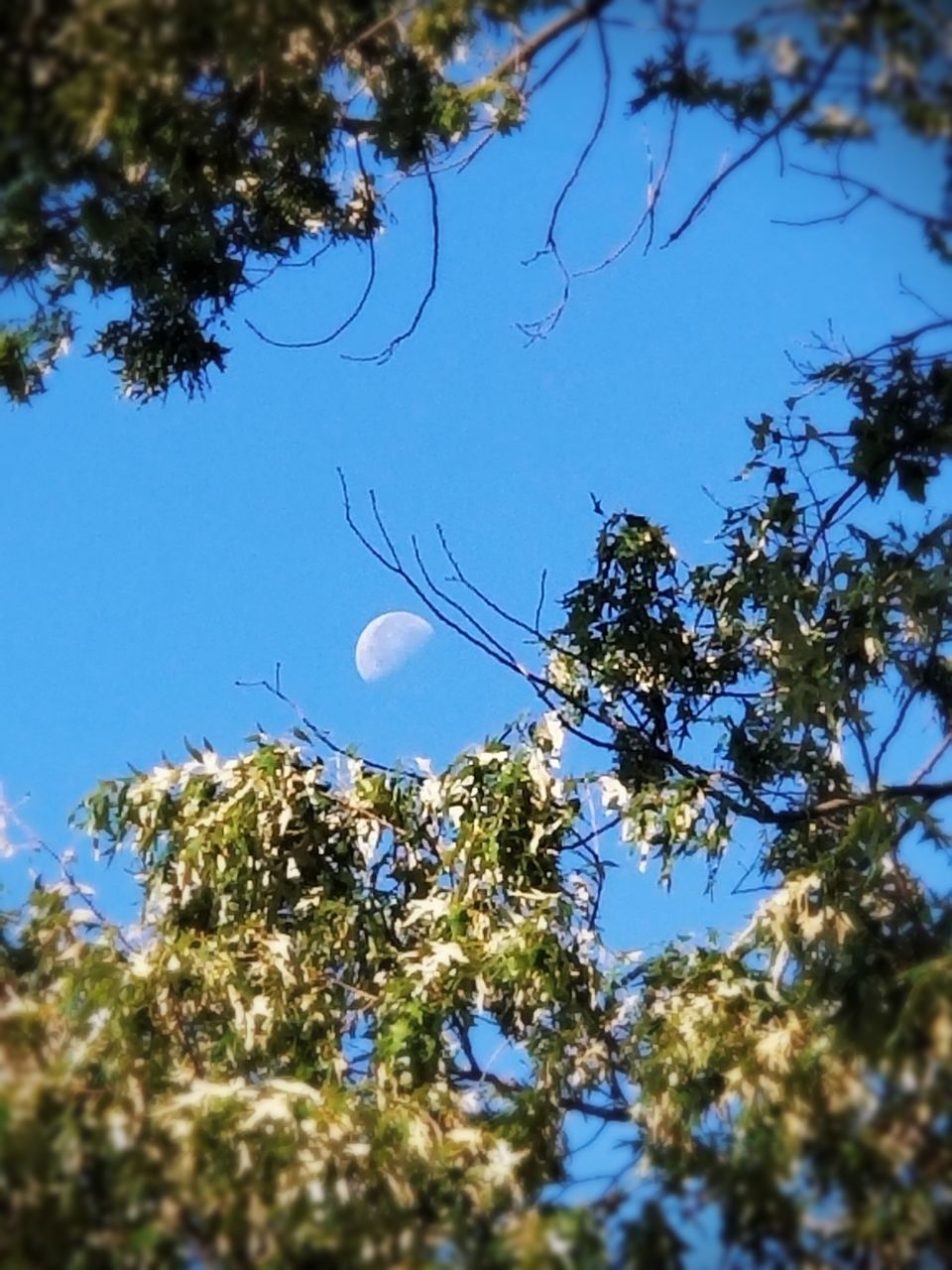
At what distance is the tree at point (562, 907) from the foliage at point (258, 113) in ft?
0.08

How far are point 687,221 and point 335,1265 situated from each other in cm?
312

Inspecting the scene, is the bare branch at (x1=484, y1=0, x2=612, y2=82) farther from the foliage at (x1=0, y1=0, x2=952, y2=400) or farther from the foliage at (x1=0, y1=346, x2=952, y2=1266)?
the foliage at (x1=0, y1=346, x2=952, y2=1266)

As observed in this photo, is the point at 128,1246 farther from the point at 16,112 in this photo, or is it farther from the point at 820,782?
the point at 820,782

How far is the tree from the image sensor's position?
2.49m

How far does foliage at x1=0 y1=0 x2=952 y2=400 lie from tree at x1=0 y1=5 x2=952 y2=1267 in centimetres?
2

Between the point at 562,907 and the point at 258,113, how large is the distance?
2.39 metres

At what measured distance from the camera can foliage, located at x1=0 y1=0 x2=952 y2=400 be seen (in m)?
1.75

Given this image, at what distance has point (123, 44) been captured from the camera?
5.90 feet

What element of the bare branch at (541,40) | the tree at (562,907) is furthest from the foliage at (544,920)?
the bare branch at (541,40)

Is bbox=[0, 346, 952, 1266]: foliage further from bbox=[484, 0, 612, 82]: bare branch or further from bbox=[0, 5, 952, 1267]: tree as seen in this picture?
bbox=[484, 0, 612, 82]: bare branch

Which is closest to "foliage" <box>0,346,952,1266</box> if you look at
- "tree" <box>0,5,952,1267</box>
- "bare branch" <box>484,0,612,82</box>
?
"tree" <box>0,5,952,1267</box>

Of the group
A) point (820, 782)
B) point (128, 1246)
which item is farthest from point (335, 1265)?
point (820, 782)

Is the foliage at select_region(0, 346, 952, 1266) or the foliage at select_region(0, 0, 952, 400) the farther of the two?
the foliage at select_region(0, 346, 952, 1266)

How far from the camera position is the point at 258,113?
11.5ft
